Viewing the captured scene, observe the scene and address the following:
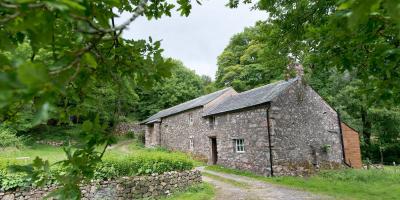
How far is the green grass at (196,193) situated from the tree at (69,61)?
25.3ft

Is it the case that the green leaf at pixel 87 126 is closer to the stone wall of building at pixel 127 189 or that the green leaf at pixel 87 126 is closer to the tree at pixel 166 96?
the stone wall of building at pixel 127 189

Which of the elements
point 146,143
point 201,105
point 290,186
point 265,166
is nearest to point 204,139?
point 201,105

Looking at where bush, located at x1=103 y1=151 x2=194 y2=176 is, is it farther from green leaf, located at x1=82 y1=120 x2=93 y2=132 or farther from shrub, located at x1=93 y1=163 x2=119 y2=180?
green leaf, located at x1=82 y1=120 x2=93 y2=132

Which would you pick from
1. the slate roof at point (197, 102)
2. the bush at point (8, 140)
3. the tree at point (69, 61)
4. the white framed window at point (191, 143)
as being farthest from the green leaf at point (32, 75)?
the bush at point (8, 140)

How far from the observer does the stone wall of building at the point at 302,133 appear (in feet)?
48.4

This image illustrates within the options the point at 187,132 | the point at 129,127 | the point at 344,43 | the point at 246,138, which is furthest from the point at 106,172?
the point at 129,127

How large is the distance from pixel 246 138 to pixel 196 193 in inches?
248

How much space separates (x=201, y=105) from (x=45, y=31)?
70.2 feet

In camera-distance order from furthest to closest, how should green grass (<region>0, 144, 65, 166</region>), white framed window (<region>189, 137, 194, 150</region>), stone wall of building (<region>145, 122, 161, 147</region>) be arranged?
stone wall of building (<region>145, 122, 161, 147</region>) → white framed window (<region>189, 137, 194, 150</region>) → green grass (<region>0, 144, 65, 166</region>)

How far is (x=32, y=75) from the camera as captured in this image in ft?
3.59

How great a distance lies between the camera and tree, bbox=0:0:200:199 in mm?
1164

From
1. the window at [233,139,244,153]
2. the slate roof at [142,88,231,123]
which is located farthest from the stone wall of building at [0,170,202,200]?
the slate roof at [142,88,231,123]

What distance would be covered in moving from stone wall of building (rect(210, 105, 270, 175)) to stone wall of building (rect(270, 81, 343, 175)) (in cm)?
55

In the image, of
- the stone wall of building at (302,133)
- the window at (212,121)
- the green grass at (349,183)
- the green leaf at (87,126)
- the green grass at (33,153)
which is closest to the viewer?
the green leaf at (87,126)
